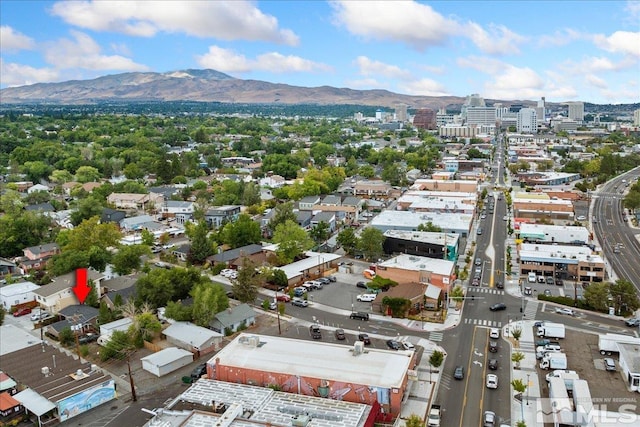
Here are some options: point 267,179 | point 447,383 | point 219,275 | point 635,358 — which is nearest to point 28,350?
point 219,275

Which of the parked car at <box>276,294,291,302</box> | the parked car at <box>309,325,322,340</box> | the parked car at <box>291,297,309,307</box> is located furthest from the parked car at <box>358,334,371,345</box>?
the parked car at <box>276,294,291,302</box>

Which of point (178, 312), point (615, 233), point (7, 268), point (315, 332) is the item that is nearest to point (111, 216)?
point (7, 268)

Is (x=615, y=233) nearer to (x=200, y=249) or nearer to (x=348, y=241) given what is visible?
(x=348, y=241)

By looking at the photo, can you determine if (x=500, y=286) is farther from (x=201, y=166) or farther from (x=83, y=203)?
(x=201, y=166)

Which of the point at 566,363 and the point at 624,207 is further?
the point at 624,207

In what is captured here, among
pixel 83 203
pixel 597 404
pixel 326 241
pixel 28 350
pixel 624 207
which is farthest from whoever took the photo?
pixel 624 207

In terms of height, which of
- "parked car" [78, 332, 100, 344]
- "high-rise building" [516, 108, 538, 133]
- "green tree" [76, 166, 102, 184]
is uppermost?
"high-rise building" [516, 108, 538, 133]

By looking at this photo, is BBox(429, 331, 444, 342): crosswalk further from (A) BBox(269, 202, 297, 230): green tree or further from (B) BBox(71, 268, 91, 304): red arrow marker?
(A) BBox(269, 202, 297, 230): green tree
